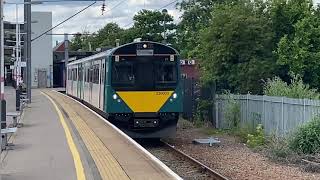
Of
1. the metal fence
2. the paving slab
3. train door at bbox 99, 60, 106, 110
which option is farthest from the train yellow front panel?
the metal fence

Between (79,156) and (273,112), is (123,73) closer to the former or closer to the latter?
(273,112)

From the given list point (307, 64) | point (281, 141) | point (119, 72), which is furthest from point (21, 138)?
point (307, 64)

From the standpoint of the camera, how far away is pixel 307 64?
28969 millimetres

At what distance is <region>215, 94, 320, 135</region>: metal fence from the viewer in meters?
19.3

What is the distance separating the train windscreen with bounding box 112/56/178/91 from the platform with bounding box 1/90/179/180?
159cm

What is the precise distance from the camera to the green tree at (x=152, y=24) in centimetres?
8262

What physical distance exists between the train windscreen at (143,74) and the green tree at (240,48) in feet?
26.2

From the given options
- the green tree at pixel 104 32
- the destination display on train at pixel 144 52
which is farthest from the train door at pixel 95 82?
the green tree at pixel 104 32

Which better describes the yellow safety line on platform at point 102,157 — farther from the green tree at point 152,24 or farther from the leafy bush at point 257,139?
the green tree at point 152,24

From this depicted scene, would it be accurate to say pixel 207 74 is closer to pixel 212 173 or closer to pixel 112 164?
pixel 212 173

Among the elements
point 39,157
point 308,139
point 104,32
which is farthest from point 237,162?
point 104,32

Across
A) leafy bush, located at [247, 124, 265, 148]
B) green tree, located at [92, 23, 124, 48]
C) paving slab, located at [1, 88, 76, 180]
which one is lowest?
leafy bush, located at [247, 124, 265, 148]

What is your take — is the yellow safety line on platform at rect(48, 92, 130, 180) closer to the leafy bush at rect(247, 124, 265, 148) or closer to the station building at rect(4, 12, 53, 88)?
the leafy bush at rect(247, 124, 265, 148)

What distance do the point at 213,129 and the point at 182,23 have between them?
1485 inches
